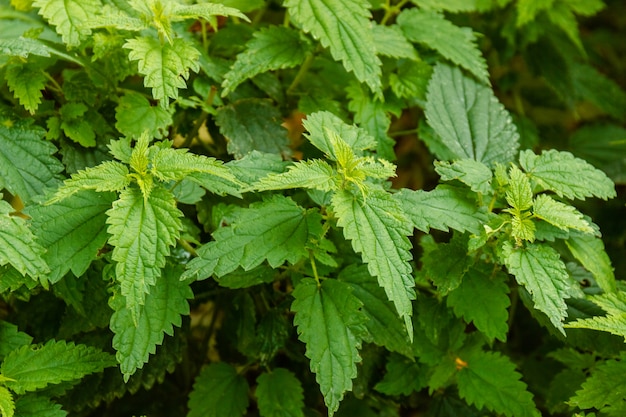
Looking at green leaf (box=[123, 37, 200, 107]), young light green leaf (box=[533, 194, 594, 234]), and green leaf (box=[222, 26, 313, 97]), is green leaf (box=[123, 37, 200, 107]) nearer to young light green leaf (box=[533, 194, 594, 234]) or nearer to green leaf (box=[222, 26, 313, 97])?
green leaf (box=[222, 26, 313, 97])

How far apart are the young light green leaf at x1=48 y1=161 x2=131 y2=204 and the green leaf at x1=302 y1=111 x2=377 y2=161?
17.4 inches

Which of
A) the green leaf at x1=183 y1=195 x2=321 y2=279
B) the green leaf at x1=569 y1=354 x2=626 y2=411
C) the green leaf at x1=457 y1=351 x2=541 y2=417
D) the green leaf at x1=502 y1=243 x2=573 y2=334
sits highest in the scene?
the green leaf at x1=183 y1=195 x2=321 y2=279

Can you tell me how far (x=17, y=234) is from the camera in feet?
4.53

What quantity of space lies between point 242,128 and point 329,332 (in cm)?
69

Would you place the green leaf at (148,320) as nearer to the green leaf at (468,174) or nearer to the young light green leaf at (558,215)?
the green leaf at (468,174)

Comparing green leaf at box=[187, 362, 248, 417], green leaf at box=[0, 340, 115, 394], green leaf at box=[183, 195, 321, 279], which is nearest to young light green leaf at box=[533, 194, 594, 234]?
green leaf at box=[183, 195, 321, 279]

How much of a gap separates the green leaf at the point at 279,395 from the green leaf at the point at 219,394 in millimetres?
69

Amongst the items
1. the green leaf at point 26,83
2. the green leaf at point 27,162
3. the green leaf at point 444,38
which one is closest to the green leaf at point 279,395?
the green leaf at point 27,162

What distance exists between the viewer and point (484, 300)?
1663 millimetres

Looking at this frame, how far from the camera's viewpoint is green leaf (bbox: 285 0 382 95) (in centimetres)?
174

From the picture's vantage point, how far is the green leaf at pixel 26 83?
5.33 feet

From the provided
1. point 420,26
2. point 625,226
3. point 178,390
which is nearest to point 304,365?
point 178,390

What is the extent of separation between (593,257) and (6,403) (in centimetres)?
146

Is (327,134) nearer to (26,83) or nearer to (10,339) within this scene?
(26,83)
